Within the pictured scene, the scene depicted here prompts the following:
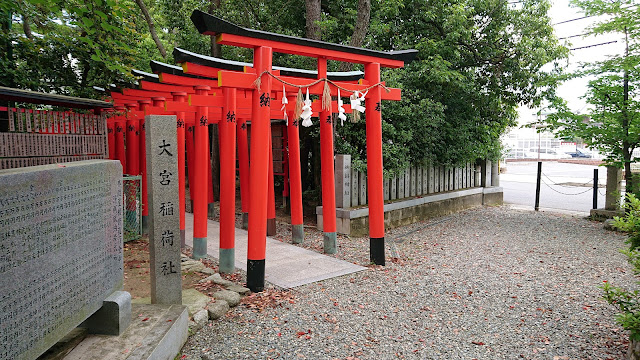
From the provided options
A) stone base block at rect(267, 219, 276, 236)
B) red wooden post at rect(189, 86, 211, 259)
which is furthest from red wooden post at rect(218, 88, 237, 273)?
stone base block at rect(267, 219, 276, 236)

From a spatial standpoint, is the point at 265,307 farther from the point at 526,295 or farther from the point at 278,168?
the point at 278,168

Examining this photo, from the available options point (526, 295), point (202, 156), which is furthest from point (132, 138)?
point (526, 295)

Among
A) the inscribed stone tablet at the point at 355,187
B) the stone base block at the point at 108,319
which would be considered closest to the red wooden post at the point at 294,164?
the inscribed stone tablet at the point at 355,187

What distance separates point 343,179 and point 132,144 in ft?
16.5

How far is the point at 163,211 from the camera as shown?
4.23m

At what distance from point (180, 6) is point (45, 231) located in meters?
12.1

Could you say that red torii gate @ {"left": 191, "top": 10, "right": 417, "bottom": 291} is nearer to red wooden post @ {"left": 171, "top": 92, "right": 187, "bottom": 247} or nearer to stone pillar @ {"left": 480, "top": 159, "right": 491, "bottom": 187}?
red wooden post @ {"left": 171, "top": 92, "right": 187, "bottom": 247}

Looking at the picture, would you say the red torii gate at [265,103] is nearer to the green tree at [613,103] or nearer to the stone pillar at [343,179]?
the stone pillar at [343,179]

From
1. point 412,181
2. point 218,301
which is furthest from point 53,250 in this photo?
point 412,181

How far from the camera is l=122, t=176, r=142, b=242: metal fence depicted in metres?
8.22

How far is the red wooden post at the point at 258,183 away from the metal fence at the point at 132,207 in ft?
13.1

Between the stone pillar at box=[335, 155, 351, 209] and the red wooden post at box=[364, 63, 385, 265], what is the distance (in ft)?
7.04

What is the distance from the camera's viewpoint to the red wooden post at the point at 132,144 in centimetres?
941

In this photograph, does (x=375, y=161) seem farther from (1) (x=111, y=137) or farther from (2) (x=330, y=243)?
(1) (x=111, y=137)
